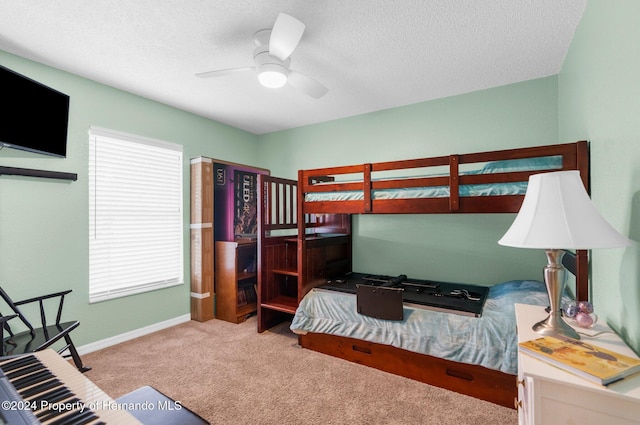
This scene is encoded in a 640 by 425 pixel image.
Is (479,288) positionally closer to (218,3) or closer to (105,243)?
(218,3)

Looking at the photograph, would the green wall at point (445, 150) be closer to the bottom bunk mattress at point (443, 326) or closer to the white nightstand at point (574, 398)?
the bottom bunk mattress at point (443, 326)

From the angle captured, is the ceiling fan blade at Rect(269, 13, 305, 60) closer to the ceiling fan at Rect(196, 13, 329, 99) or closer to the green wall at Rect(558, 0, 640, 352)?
the ceiling fan at Rect(196, 13, 329, 99)

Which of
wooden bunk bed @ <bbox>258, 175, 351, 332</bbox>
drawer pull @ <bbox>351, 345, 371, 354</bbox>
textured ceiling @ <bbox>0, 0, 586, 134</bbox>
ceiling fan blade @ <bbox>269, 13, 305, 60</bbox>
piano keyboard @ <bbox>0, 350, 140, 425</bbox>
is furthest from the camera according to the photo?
wooden bunk bed @ <bbox>258, 175, 351, 332</bbox>

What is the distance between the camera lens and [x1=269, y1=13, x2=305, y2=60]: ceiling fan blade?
1.56 metres

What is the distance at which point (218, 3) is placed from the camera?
1.69 metres

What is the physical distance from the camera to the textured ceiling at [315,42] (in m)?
1.74

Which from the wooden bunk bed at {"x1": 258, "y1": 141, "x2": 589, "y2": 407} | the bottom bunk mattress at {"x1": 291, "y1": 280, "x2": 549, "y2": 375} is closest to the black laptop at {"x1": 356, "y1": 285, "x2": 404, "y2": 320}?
the bottom bunk mattress at {"x1": 291, "y1": 280, "x2": 549, "y2": 375}

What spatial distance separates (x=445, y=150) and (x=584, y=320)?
2175 mm

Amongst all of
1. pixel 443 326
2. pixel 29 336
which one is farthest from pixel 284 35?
pixel 29 336

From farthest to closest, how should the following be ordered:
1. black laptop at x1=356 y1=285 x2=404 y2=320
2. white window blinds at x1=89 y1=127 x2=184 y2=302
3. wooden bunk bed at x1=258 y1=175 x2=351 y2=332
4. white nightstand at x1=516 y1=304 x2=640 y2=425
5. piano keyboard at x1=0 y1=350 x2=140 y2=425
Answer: wooden bunk bed at x1=258 y1=175 x2=351 y2=332 → white window blinds at x1=89 y1=127 x2=184 y2=302 → black laptop at x1=356 y1=285 x2=404 y2=320 → white nightstand at x1=516 y1=304 x2=640 y2=425 → piano keyboard at x1=0 y1=350 x2=140 y2=425

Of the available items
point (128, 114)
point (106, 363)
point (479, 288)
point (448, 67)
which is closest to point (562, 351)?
point (479, 288)

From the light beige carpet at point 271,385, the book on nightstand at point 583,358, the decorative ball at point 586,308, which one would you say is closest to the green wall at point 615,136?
the decorative ball at point 586,308

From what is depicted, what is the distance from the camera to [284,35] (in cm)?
167

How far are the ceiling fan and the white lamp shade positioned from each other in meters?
1.49
